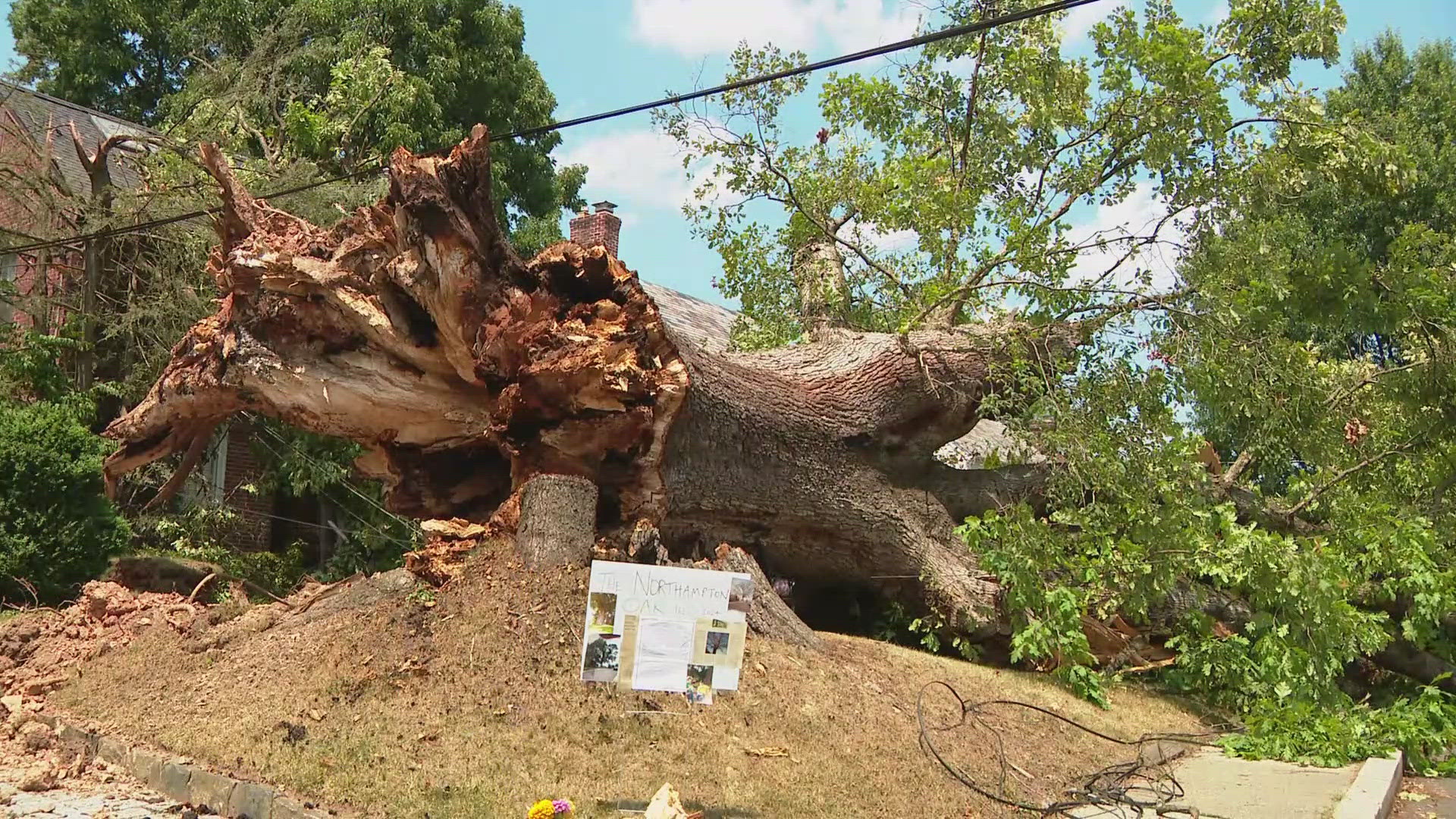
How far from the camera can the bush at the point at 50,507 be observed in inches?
397

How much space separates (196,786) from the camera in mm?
5684

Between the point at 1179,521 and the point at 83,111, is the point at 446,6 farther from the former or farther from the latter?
the point at 1179,521

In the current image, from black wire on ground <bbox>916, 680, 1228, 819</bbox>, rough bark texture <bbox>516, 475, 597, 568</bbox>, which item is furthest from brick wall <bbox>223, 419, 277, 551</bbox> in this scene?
black wire on ground <bbox>916, 680, 1228, 819</bbox>

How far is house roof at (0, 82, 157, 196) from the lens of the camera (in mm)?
16172

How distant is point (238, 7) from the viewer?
75.5 feet

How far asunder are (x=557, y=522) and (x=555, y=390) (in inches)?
35.4

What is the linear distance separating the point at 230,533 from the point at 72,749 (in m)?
10.9

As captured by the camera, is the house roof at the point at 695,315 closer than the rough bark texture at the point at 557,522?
No

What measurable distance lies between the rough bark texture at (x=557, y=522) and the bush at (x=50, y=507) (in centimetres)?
502

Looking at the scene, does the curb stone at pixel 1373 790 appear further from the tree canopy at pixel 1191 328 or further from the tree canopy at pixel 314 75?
the tree canopy at pixel 314 75

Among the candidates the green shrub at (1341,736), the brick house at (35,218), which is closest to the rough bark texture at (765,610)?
the green shrub at (1341,736)

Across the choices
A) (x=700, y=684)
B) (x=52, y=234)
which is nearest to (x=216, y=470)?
(x=52, y=234)

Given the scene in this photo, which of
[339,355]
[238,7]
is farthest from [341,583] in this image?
[238,7]

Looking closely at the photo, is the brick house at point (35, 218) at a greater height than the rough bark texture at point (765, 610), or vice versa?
the brick house at point (35, 218)
